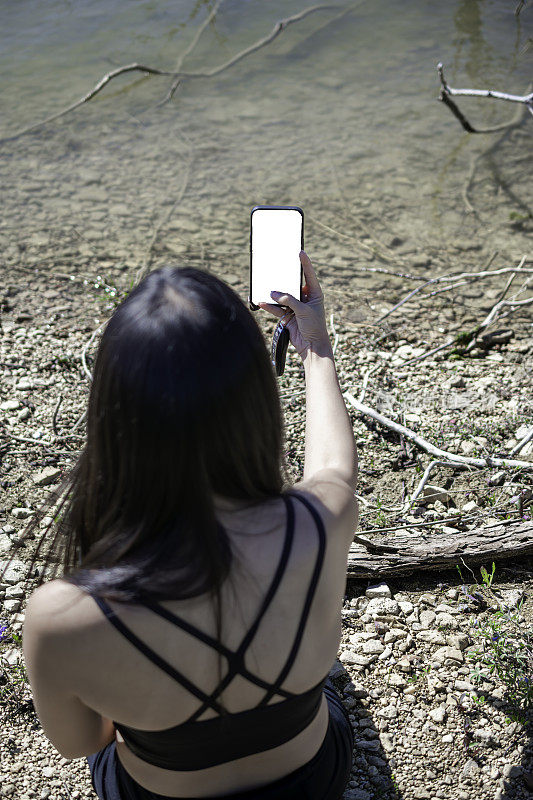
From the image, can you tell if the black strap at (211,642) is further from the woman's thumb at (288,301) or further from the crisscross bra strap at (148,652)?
the woman's thumb at (288,301)

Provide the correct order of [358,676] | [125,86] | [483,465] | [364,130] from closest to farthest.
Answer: [358,676] < [483,465] < [364,130] < [125,86]

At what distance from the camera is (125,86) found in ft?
27.9

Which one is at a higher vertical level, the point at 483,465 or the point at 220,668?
the point at 220,668

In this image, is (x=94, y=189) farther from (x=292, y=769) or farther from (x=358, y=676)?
(x=292, y=769)

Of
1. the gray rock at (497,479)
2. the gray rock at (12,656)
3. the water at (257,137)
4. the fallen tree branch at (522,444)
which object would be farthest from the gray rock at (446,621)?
the water at (257,137)

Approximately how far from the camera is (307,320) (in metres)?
1.80

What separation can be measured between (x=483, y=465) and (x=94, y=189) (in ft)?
15.6

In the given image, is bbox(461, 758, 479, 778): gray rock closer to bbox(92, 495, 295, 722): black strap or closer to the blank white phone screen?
bbox(92, 495, 295, 722): black strap

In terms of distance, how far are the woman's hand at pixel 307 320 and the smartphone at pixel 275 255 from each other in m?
0.14

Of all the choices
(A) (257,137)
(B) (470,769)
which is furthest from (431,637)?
(A) (257,137)

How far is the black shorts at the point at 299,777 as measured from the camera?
Result: 4.98 ft

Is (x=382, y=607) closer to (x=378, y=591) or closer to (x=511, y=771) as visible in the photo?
(x=378, y=591)

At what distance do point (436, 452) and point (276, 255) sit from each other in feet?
3.97

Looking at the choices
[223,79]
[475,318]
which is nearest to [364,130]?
[223,79]
